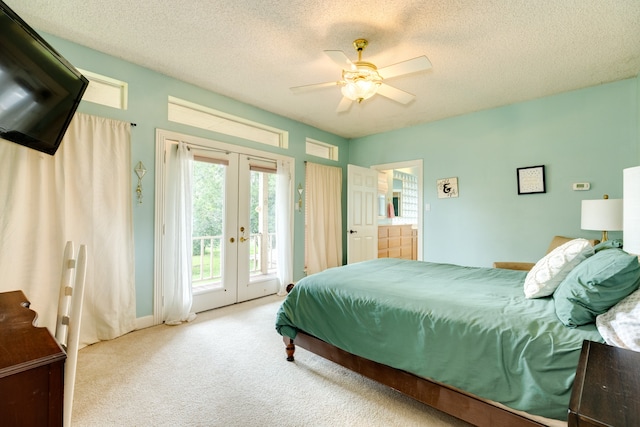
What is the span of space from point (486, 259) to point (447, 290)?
2521mm

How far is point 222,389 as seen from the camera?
6.32 feet

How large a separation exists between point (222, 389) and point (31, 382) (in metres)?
1.35

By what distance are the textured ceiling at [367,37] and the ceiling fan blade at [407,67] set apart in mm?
360

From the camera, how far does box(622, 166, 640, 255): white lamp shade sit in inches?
42.1

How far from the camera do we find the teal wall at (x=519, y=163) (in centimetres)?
311

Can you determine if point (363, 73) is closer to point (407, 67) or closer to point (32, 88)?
point (407, 67)

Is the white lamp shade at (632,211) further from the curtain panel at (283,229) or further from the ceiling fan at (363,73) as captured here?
the curtain panel at (283,229)

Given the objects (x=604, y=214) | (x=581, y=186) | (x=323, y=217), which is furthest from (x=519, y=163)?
(x=323, y=217)

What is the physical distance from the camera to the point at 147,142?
2936 millimetres

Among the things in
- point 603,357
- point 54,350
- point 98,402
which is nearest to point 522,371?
point 603,357

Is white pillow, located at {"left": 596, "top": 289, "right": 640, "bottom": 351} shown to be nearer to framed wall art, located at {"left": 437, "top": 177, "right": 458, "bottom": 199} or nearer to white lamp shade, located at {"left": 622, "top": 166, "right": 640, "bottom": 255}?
white lamp shade, located at {"left": 622, "top": 166, "right": 640, "bottom": 255}

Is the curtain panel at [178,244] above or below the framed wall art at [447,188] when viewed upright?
below

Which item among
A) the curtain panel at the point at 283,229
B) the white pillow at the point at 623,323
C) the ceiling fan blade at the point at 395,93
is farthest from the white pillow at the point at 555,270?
the curtain panel at the point at 283,229

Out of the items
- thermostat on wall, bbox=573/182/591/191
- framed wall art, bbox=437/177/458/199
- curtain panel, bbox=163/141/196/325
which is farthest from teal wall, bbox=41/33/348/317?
thermostat on wall, bbox=573/182/591/191
